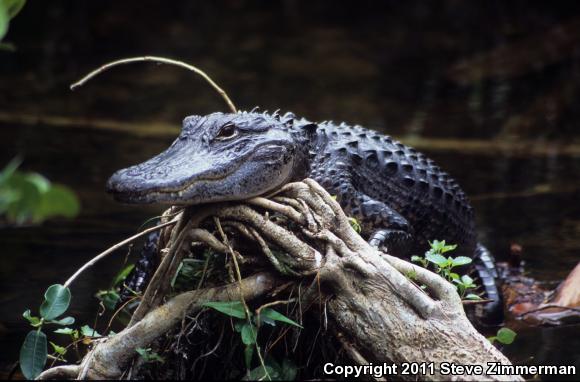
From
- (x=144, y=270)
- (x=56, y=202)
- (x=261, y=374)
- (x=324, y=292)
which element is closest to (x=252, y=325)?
(x=261, y=374)

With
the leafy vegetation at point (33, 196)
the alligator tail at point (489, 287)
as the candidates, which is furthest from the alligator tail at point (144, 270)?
the leafy vegetation at point (33, 196)

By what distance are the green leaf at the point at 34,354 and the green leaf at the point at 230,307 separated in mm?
556

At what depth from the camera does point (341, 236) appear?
313 cm

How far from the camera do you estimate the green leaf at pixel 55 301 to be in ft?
10.1

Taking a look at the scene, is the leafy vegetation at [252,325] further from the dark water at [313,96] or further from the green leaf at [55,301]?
the dark water at [313,96]

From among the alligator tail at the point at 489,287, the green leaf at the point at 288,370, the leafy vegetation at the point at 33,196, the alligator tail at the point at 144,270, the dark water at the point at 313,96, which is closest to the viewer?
the leafy vegetation at the point at 33,196

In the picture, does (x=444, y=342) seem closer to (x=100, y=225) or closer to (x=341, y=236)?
(x=341, y=236)

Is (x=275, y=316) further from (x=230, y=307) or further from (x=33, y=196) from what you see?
(x=33, y=196)

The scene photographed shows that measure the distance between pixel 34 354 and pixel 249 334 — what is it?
0.72 m

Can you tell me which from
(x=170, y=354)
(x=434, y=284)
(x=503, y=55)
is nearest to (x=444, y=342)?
(x=434, y=284)

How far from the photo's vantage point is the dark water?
5.43 meters

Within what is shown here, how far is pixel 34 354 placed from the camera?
302cm

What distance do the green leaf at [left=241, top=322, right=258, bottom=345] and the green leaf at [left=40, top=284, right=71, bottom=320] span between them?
24.2 inches

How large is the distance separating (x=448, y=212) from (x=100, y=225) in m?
2.39
